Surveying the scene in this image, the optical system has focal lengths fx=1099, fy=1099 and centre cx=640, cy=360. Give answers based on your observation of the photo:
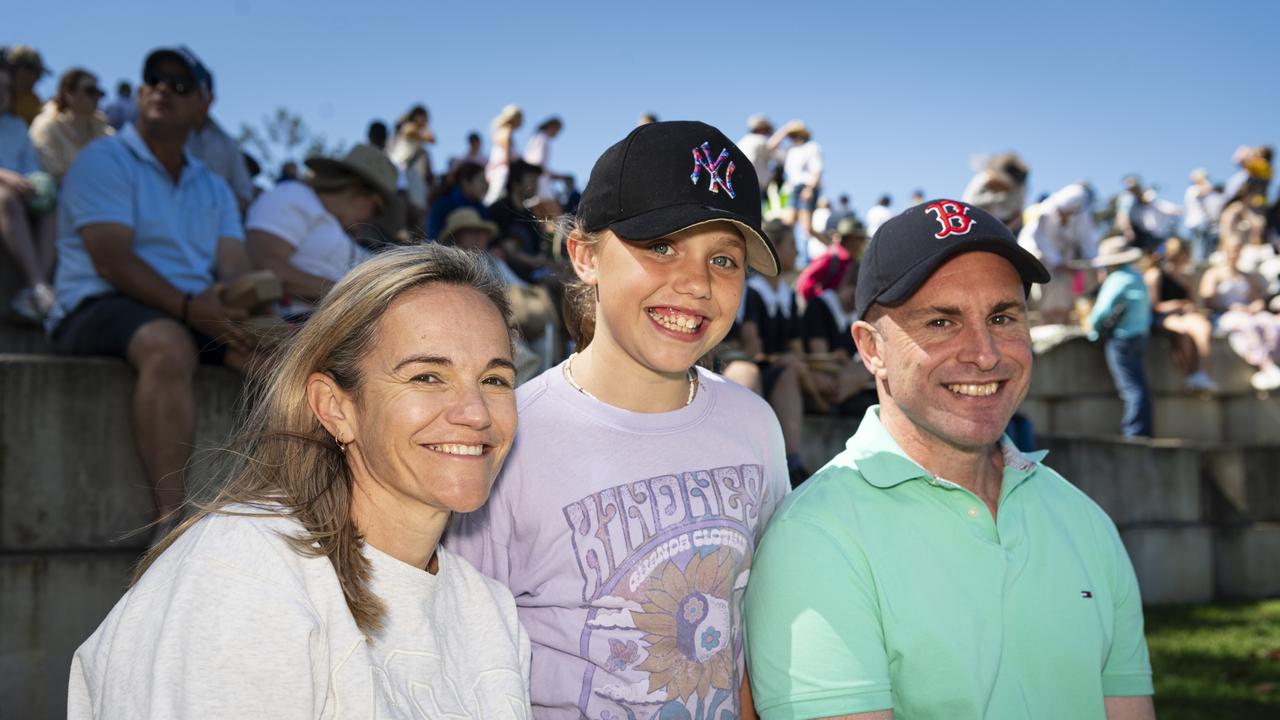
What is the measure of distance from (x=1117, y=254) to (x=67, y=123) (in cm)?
858

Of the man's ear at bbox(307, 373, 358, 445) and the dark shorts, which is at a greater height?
the dark shorts

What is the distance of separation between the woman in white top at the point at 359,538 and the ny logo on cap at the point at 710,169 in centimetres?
56

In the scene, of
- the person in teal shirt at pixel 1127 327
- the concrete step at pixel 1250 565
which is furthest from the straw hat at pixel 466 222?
the concrete step at pixel 1250 565

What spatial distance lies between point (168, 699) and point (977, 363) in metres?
1.82

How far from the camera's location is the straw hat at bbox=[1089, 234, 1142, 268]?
32.3 feet

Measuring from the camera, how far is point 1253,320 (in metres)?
11.0

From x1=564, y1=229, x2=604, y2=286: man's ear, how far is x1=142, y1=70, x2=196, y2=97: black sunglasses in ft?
10.2

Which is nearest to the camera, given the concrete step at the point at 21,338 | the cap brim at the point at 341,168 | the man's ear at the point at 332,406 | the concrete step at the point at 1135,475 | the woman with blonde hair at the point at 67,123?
the man's ear at the point at 332,406

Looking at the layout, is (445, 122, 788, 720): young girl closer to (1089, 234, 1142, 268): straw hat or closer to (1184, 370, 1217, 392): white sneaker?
(1089, 234, 1142, 268): straw hat

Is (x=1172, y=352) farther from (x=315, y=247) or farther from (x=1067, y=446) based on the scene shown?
(x=315, y=247)

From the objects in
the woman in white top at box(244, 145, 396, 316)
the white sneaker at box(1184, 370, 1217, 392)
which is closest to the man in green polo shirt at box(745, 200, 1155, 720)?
the woman in white top at box(244, 145, 396, 316)

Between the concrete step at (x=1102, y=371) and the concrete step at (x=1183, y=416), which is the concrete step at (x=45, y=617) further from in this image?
the concrete step at (x=1183, y=416)

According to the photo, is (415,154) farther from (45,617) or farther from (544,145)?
(45,617)

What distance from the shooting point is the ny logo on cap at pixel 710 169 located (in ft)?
8.27
